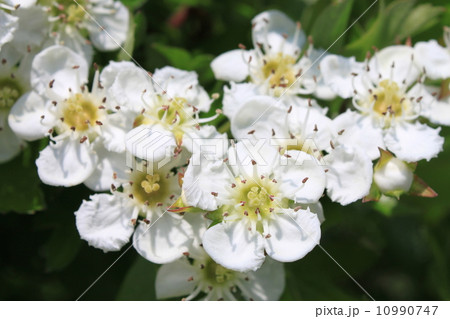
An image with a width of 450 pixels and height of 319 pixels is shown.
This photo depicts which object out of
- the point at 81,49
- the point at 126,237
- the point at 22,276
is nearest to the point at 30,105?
the point at 81,49

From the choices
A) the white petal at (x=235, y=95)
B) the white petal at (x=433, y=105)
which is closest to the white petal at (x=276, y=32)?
the white petal at (x=235, y=95)

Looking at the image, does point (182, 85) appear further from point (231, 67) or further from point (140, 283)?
point (140, 283)

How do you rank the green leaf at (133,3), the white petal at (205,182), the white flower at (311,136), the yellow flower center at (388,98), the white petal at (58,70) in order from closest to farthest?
1. the white petal at (205,182)
2. the white flower at (311,136)
3. the white petal at (58,70)
4. the yellow flower center at (388,98)
5. the green leaf at (133,3)

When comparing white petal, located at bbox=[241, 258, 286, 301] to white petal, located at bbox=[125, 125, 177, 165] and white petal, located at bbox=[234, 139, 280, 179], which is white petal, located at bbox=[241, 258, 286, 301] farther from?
white petal, located at bbox=[125, 125, 177, 165]

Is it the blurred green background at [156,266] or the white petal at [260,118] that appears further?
the blurred green background at [156,266]

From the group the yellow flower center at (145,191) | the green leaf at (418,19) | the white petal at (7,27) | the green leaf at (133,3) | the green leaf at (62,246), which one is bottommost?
the green leaf at (62,246)

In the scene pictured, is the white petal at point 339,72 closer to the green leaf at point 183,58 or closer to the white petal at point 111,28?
the green leaf at point 183,58

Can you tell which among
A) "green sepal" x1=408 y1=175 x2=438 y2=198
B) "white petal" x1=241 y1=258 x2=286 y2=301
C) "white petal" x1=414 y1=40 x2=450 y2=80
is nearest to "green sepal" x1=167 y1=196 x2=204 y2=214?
"white petal" x1=241 y1=258 x2=286 y2=301
